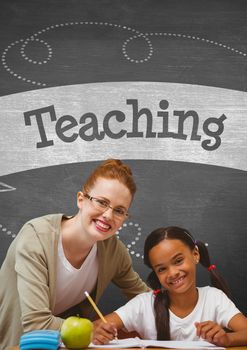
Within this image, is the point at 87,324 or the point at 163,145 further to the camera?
the point at 163,145

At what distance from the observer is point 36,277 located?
2.08 m

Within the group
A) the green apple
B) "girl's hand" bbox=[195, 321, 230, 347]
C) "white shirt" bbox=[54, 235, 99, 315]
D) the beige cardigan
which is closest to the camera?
the green apple

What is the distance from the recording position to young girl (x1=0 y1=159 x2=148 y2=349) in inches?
81.2

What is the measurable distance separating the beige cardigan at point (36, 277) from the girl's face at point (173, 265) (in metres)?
0.31

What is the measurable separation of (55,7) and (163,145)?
1094mm

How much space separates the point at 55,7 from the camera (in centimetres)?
347

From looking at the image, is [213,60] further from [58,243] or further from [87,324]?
[87,324]

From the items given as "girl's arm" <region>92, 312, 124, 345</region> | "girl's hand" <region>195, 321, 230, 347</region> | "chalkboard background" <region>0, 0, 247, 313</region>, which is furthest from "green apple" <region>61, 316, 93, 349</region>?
"chalkboard background" <region>0, 0, 247, 313</region>

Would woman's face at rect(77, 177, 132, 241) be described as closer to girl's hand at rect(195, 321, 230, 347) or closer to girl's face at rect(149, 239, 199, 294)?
girl's face at rect(149, 239, 199, 294)

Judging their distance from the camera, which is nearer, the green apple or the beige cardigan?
the green apple

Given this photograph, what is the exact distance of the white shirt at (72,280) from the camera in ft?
7.46

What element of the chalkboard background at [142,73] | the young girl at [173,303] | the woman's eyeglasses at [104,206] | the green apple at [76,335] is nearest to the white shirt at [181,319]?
the young girl at [173,303]

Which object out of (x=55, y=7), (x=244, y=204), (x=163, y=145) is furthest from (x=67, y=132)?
(x=244, y=204)

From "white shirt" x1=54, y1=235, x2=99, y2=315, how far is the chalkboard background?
0.79m
